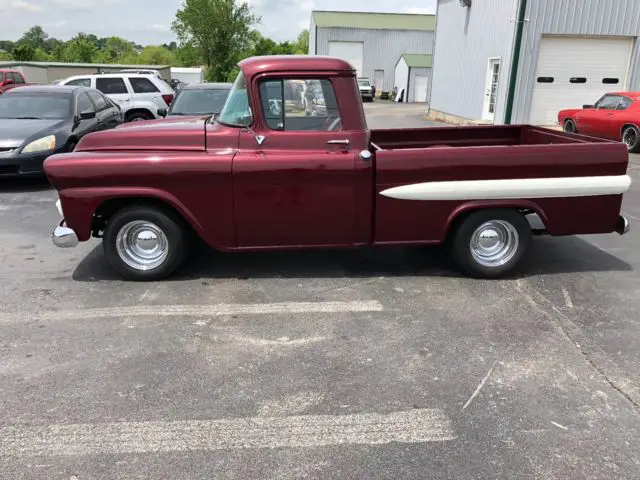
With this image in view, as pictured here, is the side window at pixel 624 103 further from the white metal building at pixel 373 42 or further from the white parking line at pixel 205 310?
the white metal building at pixel 373 42

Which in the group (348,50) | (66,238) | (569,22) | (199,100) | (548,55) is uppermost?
(348,50)

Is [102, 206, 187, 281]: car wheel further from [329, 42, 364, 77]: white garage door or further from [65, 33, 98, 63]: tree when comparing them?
[65, 33, 98, 63]: tree

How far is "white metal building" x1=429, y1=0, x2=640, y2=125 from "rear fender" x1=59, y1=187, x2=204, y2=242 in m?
13.9

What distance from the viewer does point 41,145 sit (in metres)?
8.58

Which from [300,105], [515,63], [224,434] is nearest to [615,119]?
[515,63]

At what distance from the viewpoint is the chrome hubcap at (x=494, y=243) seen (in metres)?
5.14

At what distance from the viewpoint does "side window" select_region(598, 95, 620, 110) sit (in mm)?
13578

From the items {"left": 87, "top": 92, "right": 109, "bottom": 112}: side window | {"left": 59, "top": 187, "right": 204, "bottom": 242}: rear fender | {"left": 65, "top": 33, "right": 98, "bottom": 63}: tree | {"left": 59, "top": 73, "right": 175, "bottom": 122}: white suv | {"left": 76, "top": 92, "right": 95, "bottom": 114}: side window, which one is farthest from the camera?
{"left": 65, "top": 33, "right": 98, "bottom": 63}: tree

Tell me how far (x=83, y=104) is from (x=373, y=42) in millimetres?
42351

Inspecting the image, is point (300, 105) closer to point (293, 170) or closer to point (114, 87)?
point (293, 170)

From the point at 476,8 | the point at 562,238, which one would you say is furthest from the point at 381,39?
the point at 562,238

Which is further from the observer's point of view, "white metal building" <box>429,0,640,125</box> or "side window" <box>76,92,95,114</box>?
"white metal building" <box>429,0,640,125</box>

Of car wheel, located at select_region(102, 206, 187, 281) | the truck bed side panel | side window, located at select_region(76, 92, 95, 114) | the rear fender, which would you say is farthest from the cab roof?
side window, located at select_region(76, 92, 95, 114)

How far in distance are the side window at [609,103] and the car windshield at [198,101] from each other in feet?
30.9
